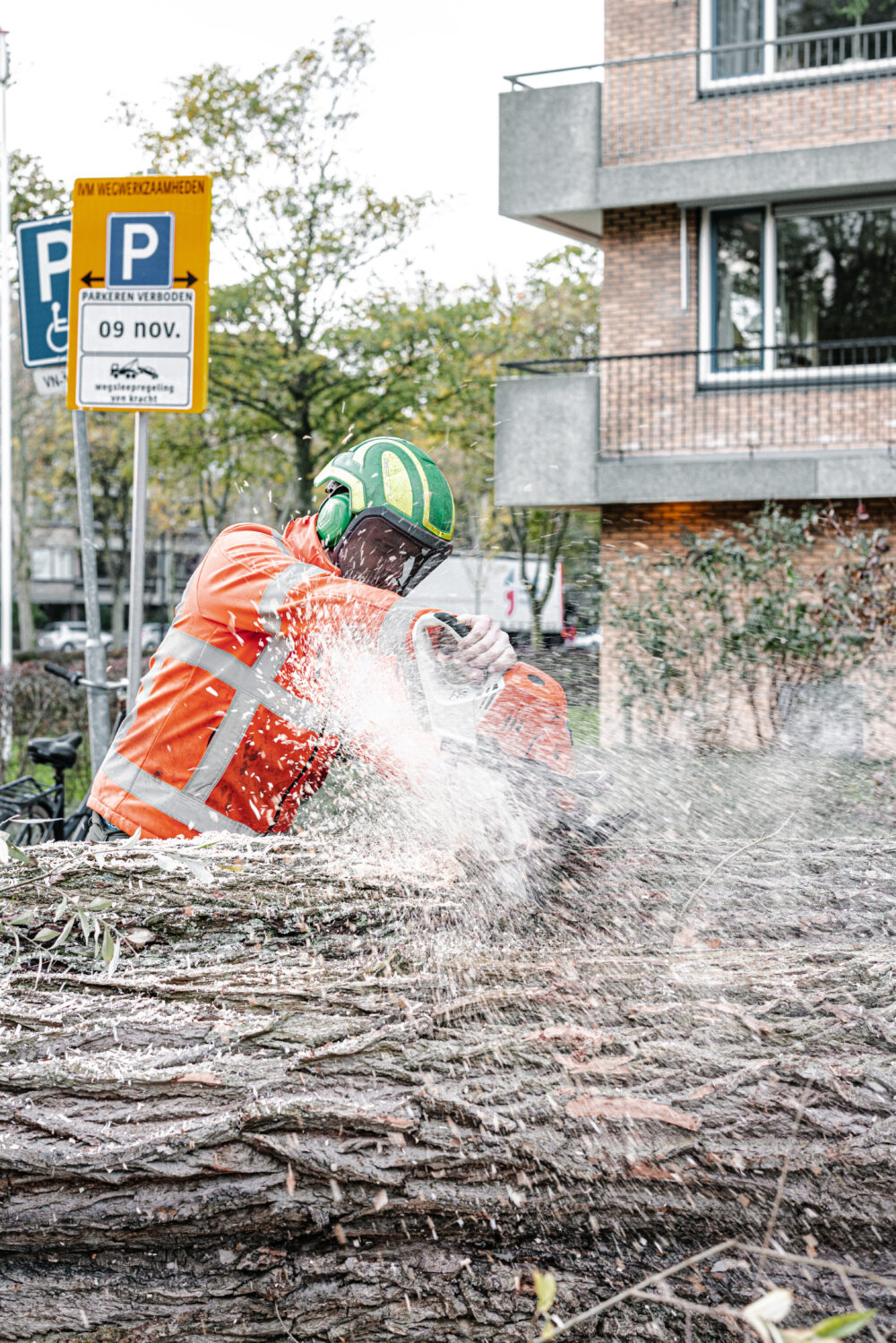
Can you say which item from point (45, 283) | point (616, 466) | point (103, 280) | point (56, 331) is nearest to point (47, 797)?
point (56, 331)

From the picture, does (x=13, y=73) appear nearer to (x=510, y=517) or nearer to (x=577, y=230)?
(x=577, y=230)

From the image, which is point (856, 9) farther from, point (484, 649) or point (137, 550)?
point (484, 649)

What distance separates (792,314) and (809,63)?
3.09 metres

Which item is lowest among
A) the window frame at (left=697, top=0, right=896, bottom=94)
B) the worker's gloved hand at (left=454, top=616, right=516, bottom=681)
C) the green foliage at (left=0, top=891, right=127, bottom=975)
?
the green foliage at (left=0, top=891, right=127, bottom=975)

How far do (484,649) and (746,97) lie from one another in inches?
568

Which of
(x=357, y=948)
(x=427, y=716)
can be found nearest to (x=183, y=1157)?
(x=357, y=948)

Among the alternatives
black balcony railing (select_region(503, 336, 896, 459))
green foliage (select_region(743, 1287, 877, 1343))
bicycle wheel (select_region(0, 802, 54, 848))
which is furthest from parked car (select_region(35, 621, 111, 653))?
green foliage (select_region(743, 1287, 877, 1343))

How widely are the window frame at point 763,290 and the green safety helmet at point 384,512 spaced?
12.4m

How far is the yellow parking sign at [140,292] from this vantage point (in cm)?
502

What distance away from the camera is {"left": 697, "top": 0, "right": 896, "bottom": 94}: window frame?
14547 millimetres

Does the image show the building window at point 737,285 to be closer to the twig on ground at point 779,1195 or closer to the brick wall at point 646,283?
the brick wall at point 646,283

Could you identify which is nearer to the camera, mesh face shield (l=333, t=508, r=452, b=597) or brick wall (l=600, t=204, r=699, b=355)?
mesh face shield (l=333, t=508, r=452, b=597)

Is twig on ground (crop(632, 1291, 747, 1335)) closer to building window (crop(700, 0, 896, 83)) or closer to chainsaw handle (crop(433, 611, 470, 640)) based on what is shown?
chainsaw handle (crop(433, 611, 470, 640))

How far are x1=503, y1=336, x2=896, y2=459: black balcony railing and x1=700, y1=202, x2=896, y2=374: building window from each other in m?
0.06
